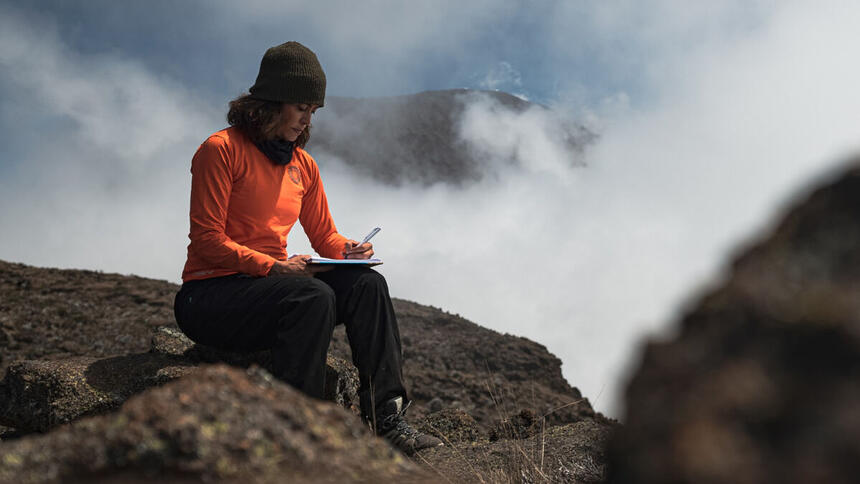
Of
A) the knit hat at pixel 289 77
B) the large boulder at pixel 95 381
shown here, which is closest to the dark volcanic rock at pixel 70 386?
the large boulder at pixel 95 381

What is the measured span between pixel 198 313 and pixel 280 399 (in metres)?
2.46

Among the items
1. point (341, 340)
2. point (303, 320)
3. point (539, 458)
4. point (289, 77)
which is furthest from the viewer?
point (341, 340)

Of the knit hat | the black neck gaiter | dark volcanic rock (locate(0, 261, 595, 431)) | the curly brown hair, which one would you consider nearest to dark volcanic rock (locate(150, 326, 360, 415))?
the black neck gaiter

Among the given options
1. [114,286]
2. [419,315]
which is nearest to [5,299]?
[114,286]

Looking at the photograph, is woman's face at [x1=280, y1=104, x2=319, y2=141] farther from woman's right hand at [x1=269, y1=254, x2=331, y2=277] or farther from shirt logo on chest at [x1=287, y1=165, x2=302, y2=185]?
woman's right hand at [x1=269, y1=254, x2=331, y2=277]

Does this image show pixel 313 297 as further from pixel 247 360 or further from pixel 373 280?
pixel 247 360

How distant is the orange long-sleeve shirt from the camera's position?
3414 millimetres

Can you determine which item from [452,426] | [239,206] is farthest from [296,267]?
[452,426]

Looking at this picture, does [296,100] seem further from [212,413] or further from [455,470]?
[212,413]

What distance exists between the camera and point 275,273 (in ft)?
11.2

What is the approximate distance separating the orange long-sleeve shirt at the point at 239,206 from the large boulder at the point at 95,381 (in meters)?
0.71

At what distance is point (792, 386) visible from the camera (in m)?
0.67

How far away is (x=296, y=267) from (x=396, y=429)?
1029 millimetres

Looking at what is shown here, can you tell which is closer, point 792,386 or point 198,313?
point 792,386
